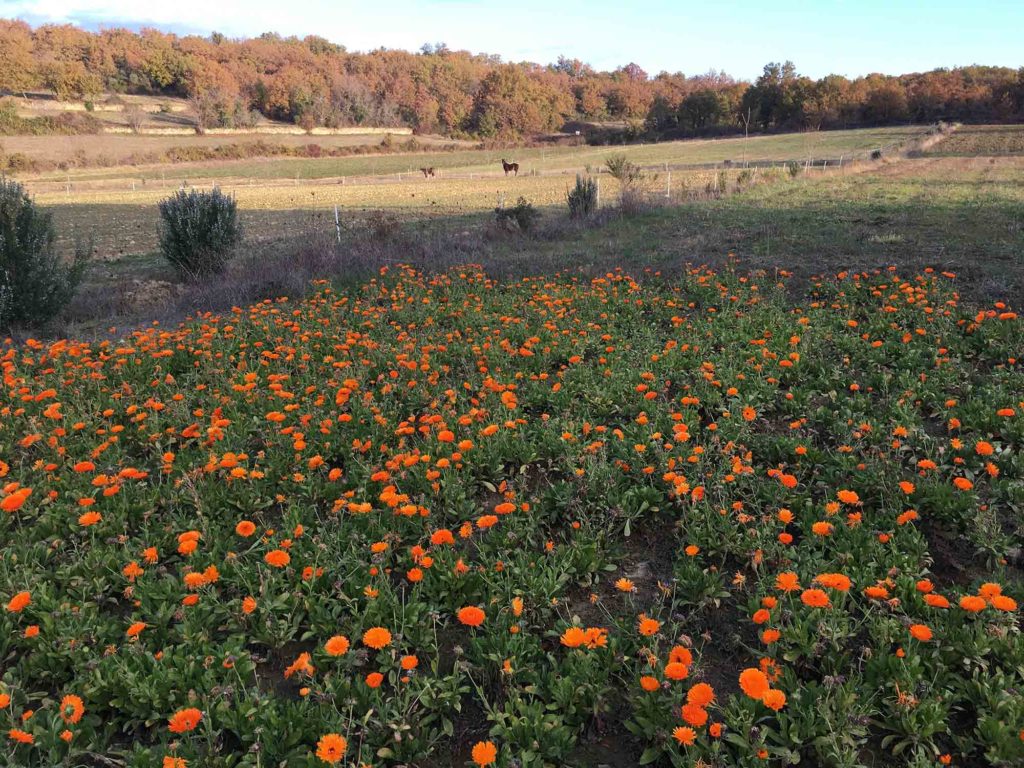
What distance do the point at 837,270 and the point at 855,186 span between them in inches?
598

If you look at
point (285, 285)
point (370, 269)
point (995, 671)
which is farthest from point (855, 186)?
point (995, 671)

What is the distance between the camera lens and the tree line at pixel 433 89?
76312 mm

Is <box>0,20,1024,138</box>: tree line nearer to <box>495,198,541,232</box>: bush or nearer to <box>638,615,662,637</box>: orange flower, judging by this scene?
<box>495,198,541,232</box>: bush

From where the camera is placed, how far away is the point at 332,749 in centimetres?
206

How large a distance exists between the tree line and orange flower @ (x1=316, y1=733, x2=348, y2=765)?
6863 centimetres

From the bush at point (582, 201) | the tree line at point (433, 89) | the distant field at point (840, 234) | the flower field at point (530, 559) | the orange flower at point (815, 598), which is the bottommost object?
the flower field at point (530, 559)

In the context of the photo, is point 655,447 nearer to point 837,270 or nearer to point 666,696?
point 666,696

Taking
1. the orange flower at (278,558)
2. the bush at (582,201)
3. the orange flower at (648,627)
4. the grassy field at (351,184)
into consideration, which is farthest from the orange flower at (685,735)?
the grassy field at (351,184)

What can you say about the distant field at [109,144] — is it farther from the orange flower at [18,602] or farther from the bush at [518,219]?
the orange flower at [18,602]

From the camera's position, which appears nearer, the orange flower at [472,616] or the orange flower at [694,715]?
the orange flower at [694,715]

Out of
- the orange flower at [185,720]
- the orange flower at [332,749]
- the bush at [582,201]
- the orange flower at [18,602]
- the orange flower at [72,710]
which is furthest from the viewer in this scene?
the bush at [582,201]

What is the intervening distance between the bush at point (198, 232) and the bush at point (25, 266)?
2.44m

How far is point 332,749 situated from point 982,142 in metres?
59.7

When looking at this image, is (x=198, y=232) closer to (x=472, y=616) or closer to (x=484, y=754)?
(x=472, y=616)
